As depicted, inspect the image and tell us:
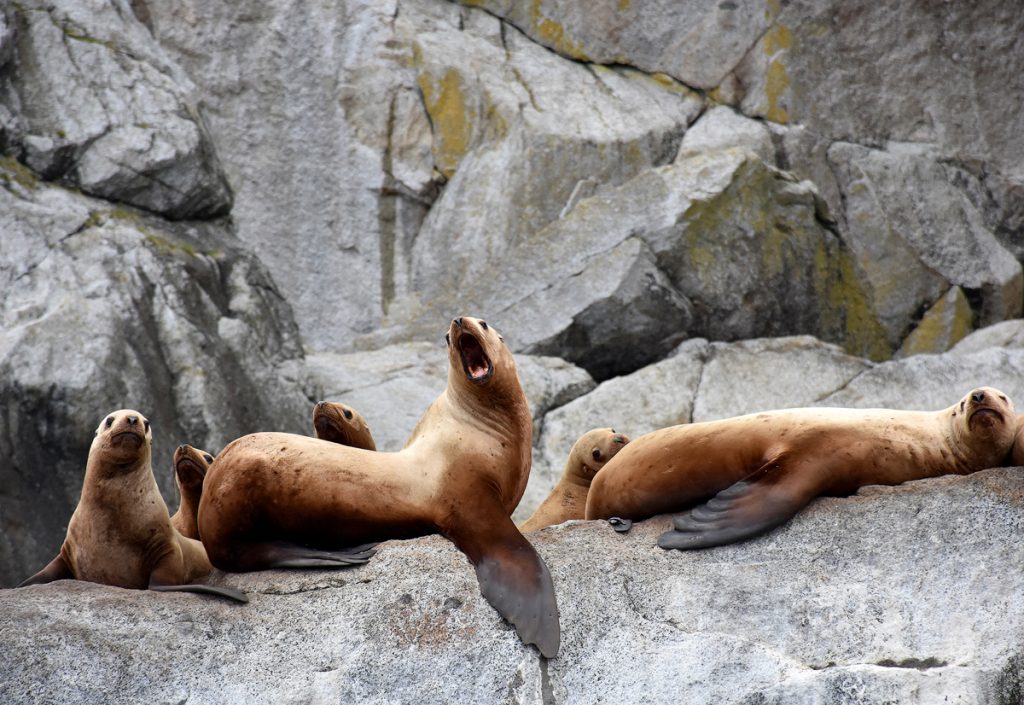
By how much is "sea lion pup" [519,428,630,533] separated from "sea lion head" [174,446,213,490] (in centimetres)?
172

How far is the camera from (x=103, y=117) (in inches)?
427

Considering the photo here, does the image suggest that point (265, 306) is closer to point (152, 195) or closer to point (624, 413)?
point (152, 195)

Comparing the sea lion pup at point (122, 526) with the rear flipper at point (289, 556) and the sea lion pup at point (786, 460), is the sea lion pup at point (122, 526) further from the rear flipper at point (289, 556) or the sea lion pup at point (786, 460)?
the sea lion pup at point (786, 460)

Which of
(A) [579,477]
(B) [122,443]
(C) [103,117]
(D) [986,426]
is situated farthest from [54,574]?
(C) [103,117]

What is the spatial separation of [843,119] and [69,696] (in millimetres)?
11129

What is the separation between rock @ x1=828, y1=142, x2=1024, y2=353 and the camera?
13.4 metres

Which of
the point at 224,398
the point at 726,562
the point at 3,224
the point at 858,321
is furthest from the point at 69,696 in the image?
the point at 858,321

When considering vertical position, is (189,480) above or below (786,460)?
below

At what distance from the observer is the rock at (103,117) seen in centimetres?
1057

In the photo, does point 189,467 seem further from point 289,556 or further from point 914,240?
point 914,240

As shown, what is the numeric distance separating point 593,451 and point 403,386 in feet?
13.3

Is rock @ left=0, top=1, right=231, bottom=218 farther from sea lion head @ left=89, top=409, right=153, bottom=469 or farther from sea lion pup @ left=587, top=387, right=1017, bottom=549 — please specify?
sea lion pup @ left=587, top=387, right=1017, bottom=549

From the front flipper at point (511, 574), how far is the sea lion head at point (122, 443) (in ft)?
4.64

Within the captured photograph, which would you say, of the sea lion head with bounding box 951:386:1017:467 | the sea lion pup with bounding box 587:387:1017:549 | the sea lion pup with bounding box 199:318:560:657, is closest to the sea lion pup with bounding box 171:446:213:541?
the sea lion pup with bounding box 199:318:560:657
